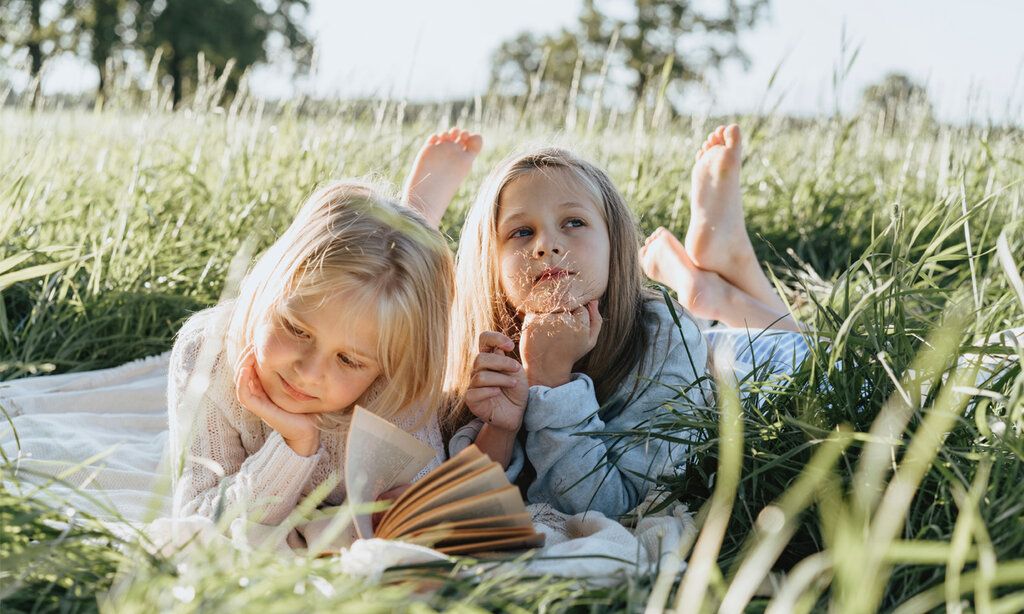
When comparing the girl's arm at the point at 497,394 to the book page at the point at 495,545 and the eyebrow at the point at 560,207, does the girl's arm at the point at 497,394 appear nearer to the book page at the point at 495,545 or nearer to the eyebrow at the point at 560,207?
the eyebrow at the point at 560,207

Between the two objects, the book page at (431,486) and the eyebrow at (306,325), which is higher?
the eyebrow at (306,325)

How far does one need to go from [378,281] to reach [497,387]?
371 millimetres

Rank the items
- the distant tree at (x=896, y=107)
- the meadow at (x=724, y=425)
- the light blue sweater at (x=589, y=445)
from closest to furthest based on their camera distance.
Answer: the meadow at (x=724, y=425) → the light blue sweater at (x=589, y=445) → the distant tree at (x=896, y=107)

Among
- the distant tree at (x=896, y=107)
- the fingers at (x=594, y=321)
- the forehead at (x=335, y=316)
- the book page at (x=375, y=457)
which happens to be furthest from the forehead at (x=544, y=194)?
the distant tree at (x=896, y=107)

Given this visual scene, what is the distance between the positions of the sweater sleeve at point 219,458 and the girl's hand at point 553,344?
1.78ft

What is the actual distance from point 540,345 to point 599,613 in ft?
3.08

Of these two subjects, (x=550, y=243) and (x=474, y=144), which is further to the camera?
(x=474, y=144)

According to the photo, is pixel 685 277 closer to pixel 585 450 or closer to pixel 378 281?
pixel 585 450

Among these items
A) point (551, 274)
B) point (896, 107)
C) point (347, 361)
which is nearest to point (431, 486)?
point (347, 361)

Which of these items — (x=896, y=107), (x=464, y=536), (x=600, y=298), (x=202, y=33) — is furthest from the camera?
(x=202, y=33)

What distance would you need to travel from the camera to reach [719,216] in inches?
127

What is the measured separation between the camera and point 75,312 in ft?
10.1

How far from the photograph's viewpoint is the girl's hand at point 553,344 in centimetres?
225

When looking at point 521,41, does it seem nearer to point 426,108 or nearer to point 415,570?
point 426,108
